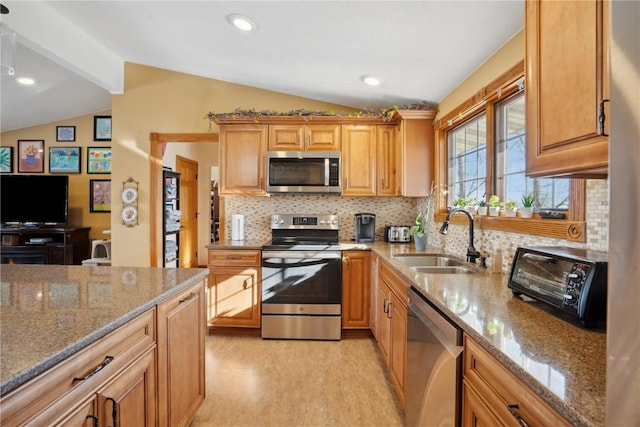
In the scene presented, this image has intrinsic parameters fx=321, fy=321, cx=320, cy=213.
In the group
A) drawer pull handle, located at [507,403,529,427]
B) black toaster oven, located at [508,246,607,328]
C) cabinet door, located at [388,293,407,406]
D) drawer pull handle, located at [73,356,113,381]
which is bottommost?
cabinet door, located at [388,293,407,406]

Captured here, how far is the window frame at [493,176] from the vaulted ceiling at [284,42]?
0.76 ft

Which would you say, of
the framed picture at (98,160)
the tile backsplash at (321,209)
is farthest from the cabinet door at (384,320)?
the framed picture at (98,160)

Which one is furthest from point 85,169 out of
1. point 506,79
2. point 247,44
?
point 506,79

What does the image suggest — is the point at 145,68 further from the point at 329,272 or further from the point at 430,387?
the point at 430,387

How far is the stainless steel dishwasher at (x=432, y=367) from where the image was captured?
3.71 feet

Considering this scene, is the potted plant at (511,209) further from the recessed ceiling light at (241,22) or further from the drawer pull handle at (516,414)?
the recessed ceiling light at (241,22)

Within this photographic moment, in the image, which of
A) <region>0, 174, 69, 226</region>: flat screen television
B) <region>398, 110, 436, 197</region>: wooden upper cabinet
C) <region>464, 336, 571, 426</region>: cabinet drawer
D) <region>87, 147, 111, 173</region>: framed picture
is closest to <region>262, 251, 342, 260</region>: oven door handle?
<region>398, 110, 436, 197</region>: wooden upper cabinet

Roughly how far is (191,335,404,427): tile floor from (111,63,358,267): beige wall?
5.33 ft

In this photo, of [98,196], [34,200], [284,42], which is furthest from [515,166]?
[34,200]

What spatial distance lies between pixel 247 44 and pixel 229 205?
5.57ft

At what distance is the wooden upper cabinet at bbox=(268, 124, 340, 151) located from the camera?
3.26 m

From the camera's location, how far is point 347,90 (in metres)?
3.12

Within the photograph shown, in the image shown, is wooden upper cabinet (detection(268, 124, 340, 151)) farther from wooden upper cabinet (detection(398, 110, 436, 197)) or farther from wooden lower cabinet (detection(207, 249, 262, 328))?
wooden lower cabinet (detection(207, 249, 262, 328))

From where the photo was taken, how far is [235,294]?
3027 millimetres
